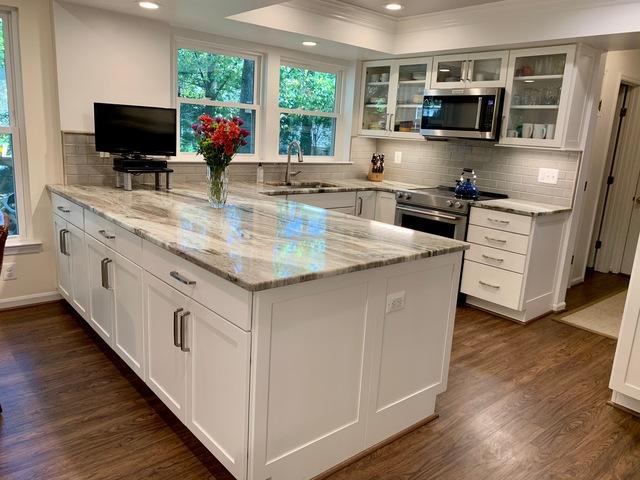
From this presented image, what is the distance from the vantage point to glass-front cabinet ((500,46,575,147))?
3.74 meters

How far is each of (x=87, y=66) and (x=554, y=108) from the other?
349 cm

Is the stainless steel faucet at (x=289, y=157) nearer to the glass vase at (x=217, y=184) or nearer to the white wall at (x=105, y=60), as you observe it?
the white wall at (x=105, y=60)

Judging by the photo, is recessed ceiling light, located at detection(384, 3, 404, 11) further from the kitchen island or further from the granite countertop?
the kitchen island

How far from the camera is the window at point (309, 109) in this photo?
4.83 metres

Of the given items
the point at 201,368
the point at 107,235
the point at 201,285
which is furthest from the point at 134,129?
the point at 201,368

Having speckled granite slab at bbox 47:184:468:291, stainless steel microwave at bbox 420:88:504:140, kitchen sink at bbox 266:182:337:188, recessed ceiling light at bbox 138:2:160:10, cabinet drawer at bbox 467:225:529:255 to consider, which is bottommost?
cabinet drawer at bbox 467:225:529:255

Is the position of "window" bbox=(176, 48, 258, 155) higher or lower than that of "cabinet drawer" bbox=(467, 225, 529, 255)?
higher

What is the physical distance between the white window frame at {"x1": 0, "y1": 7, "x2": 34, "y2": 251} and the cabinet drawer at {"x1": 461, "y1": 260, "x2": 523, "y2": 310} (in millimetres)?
3343

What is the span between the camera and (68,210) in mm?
3199

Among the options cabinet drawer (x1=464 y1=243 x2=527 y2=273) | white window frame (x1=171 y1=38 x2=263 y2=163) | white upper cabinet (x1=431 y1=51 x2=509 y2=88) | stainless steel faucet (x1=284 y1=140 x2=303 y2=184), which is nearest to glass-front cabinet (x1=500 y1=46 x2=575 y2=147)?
white upper cabinet (x1=431 y1=51 x2=509 y2=88)

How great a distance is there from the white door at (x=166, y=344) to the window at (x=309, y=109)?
2928 mm

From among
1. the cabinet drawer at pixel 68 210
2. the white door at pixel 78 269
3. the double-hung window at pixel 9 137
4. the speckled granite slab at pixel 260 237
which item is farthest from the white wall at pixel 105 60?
the white door at pixel 78 269

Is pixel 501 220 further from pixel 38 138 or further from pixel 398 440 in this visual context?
pixel 38 138

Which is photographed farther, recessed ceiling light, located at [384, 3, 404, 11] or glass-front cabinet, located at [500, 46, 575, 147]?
recessed ceiling light, located at [384, 3, 404, 11]
